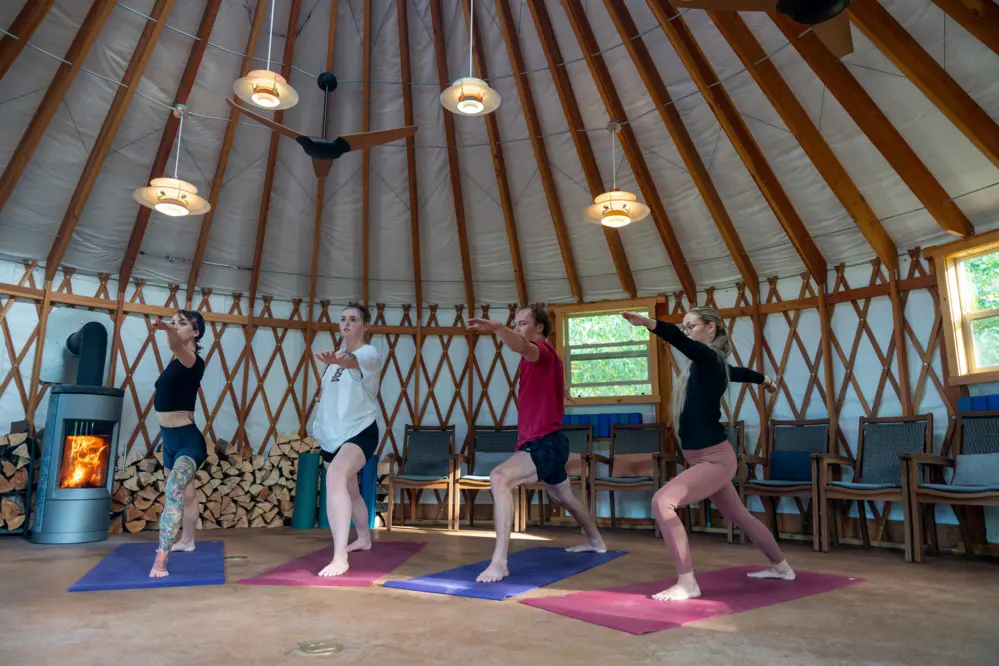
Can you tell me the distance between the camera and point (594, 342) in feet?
23.7

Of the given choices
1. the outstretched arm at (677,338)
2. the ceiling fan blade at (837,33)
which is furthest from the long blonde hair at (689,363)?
the ceiling fan blade at (837,33)

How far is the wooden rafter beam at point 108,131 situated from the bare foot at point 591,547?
434 cm

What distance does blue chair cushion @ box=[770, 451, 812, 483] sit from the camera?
538 centimetres

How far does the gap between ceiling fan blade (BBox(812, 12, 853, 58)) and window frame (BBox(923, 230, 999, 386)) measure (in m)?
2.46

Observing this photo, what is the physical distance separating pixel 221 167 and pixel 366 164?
4.03 ft

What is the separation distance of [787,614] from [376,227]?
547cm

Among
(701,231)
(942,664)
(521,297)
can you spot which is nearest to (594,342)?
(521,297)

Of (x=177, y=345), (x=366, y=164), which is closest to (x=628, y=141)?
(x=366, y=164)

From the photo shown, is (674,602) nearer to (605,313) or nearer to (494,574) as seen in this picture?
(494,574)

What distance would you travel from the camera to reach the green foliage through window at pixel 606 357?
6.98 metres

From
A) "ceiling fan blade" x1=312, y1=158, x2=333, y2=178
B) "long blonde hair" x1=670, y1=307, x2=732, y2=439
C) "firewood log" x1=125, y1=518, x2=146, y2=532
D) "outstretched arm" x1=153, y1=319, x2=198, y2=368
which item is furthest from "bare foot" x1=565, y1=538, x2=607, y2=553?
"firewood log" x1=125, y1=518, x2=146, y2=532

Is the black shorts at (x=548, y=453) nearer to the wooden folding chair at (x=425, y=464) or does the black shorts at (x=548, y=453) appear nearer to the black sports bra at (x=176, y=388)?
the black sports bra at (x=176, y=388)

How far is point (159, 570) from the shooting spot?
3.08m

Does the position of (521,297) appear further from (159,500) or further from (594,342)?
(159,500)
